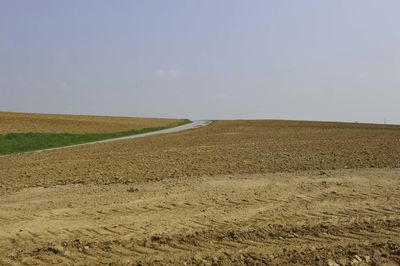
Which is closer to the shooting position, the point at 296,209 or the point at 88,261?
the point at 88,261

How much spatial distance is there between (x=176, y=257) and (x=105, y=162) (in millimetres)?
12214

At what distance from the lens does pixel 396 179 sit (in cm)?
1233

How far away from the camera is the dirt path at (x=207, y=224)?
630 centimetres

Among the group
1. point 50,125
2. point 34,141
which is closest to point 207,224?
point 34,141

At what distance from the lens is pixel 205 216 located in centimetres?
823

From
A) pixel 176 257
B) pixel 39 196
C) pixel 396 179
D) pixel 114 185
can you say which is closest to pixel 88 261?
pixel 176 257

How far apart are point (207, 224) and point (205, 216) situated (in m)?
0.53

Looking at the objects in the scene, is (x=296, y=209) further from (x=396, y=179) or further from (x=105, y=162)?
(x=105, y=162)

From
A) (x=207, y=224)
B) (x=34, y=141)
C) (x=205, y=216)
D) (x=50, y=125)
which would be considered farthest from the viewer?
(x=50, y=125)

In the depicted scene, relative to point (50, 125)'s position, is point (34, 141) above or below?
below

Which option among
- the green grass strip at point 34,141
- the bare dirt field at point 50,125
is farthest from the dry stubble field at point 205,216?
the bare dirt field at point 50,125

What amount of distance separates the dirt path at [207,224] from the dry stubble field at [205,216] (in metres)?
0.02

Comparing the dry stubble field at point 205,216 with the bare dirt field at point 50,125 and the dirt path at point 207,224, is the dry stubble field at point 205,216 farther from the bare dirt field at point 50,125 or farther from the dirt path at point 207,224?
the bare dirt field at point 50,125

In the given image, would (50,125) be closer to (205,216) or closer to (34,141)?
(34,141)
